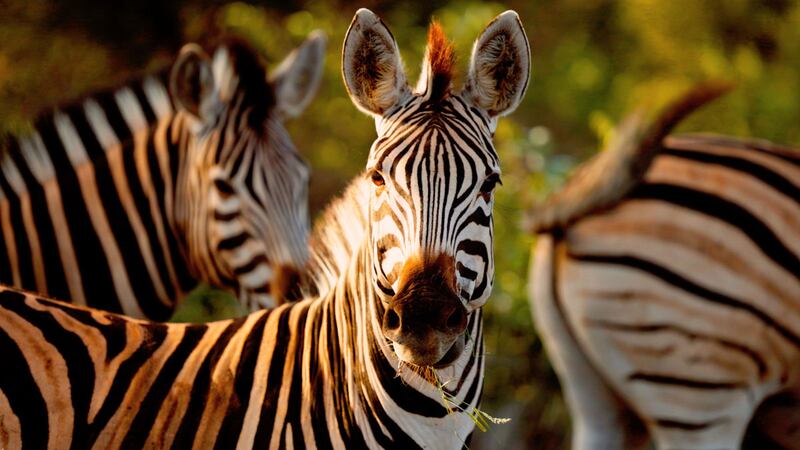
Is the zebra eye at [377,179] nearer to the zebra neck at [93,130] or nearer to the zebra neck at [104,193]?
the zebra neck at [104,193]

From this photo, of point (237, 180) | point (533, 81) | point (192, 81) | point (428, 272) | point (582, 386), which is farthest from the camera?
point (533, 81)

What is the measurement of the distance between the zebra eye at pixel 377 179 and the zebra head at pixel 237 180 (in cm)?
223

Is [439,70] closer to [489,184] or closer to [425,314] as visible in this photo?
[489,184]

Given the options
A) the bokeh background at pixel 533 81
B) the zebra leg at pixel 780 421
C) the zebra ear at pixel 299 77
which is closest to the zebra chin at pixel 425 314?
the zebra ear at pixel 299 77

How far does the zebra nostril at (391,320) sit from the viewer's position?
3320 mm

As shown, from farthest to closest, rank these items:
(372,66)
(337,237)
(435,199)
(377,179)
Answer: (337,237)
(372,66)
(377,179)
(435,199)

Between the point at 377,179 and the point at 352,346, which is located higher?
the point at 377,179

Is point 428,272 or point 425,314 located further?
point 428,272

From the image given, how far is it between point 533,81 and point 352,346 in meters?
16.2

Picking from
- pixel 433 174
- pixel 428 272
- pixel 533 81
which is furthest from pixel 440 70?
pixel 533 81

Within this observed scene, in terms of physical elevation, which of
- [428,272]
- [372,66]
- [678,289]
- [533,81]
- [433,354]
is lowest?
[678,289]

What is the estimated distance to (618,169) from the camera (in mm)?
6625

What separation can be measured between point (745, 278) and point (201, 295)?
176 inches

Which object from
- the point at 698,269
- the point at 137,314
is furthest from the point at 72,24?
the point at 698,269
